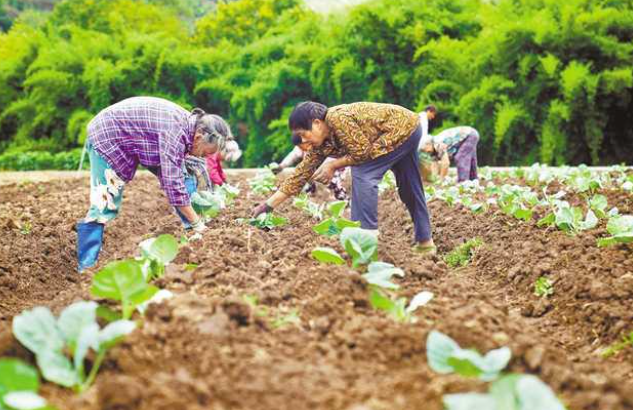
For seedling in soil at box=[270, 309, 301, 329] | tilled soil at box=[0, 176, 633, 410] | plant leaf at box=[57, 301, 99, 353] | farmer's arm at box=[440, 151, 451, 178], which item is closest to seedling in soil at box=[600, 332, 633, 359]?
tilled soil at box=[0, 176, 633, 410]

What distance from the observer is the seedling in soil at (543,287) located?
3.44m

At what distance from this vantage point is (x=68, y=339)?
1768 mm

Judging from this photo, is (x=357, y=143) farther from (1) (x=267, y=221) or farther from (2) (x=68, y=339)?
(2) (x=68, y=339)

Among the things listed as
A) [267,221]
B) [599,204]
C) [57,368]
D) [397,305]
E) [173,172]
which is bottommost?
[599,204]

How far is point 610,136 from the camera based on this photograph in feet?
38.0

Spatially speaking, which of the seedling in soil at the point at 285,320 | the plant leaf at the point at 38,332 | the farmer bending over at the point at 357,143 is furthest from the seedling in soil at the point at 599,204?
the plant leaf at the point at 38,332

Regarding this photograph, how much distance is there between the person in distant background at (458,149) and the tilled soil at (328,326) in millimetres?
3694

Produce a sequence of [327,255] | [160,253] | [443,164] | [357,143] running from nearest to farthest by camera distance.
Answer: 1. [160,253]
2. [327,255]
3. [357,143]
4. [443,164]

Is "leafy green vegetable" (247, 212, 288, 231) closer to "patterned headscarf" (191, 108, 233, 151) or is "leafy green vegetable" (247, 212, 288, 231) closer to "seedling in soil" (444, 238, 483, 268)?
"patterned headscarf" (191, 108, 233, 151)

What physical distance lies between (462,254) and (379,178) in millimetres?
960

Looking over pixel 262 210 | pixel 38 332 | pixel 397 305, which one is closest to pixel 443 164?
pixel 262 210

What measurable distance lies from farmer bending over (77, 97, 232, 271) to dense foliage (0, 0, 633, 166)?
25.7 ft

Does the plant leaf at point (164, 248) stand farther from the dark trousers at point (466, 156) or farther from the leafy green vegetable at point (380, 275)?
the dark trousers at point (466, 156)

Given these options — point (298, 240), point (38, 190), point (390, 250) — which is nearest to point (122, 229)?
point (298, 240)
